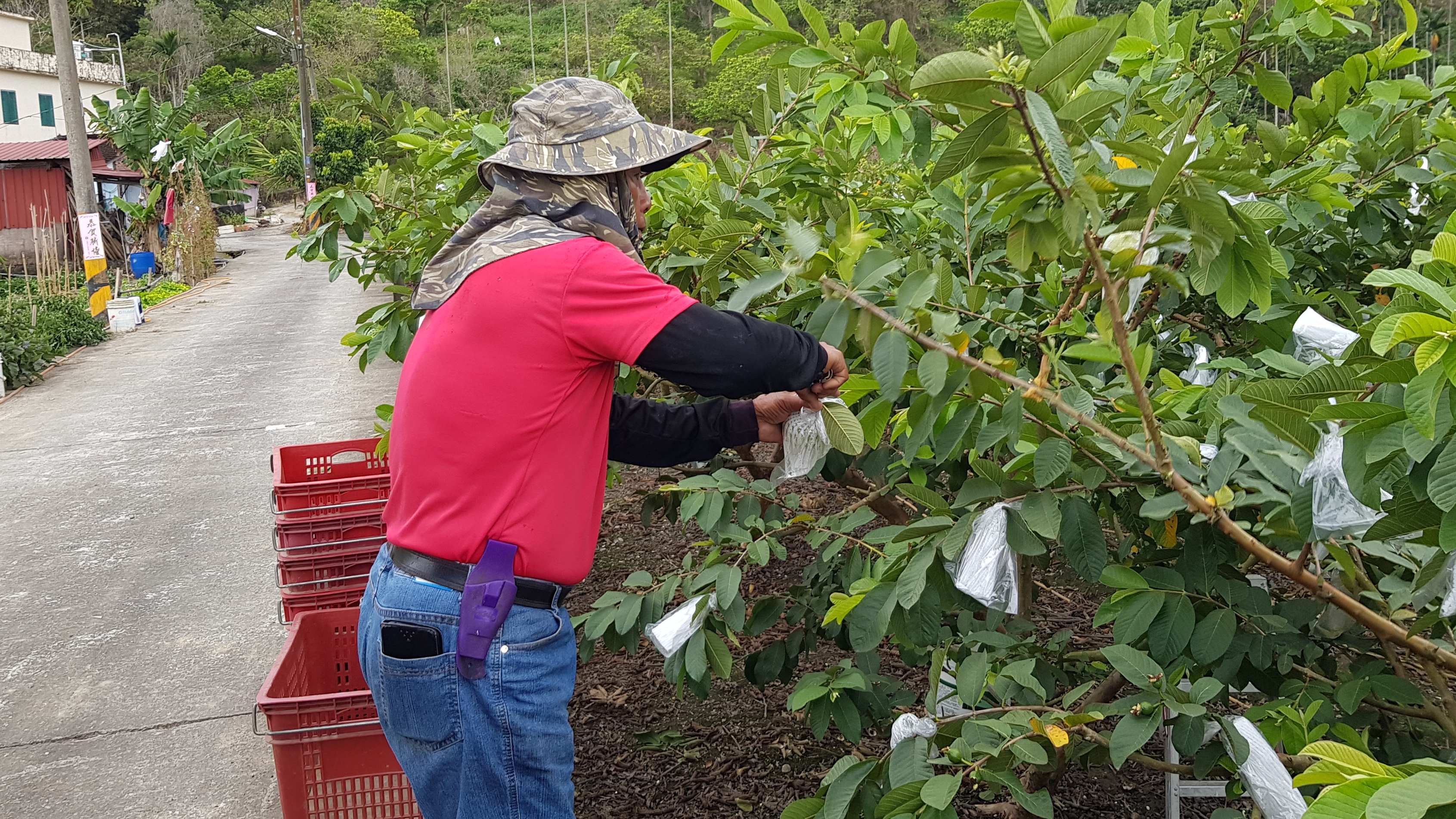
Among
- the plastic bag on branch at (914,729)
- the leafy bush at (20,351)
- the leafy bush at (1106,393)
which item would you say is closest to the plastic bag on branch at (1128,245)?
the leafy bush at (1106,393)

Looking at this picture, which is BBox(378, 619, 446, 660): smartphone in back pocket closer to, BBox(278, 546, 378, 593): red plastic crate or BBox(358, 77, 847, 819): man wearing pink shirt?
BBox(358, 77, 847, 819): man wearing pink shirt

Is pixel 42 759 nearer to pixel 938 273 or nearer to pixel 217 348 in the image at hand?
pixel 938 273

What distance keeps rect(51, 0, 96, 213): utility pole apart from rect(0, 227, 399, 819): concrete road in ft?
11.2

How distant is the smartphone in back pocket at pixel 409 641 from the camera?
2115 mm

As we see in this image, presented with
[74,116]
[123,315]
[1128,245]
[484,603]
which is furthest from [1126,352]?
[74,116]

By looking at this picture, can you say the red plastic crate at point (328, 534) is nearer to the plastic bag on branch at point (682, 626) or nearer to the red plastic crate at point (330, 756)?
the red plastic crate at point (330, 756)

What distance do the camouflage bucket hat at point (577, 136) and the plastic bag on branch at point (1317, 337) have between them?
3.99ft

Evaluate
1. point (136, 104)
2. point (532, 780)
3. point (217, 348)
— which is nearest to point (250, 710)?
point (532, 780)

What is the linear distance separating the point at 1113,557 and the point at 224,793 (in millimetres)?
2975

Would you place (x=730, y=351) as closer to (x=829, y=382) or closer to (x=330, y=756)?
(x=829, y=382)

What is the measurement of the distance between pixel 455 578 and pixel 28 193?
27.9 meters

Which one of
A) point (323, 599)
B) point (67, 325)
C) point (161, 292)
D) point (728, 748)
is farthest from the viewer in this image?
point (161, 292)

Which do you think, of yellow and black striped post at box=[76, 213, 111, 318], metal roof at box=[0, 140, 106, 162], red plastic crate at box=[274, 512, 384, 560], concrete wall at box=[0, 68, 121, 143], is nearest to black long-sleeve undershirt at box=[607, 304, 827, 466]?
red plastic crate at box=[274, 512, 384, 560]

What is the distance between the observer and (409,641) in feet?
7.00
